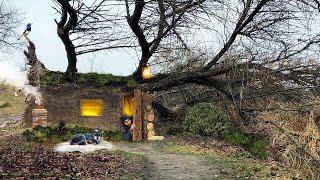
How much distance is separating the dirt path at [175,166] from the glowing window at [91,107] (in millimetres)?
4619

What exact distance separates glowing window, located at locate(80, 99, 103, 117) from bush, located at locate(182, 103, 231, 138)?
4.56 m

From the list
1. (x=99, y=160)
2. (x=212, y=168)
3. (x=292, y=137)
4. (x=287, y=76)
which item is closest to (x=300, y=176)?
(x=292, y=137)

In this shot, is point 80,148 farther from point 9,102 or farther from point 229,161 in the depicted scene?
point 9,102

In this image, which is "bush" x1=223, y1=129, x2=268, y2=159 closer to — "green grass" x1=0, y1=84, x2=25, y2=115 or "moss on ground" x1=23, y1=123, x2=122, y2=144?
"moss on ground" x1=23, y1=123, x2=122, y2=144

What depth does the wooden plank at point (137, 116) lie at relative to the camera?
2017 cm

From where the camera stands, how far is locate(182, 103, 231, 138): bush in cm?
1880

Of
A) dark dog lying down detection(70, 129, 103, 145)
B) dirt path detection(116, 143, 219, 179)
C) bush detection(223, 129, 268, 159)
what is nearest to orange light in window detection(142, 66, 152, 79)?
bush detection(223, 129, 268, 159)

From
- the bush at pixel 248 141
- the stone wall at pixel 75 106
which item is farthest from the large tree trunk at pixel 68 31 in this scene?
the bush at pixel 248 141

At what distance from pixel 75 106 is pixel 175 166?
9.18m

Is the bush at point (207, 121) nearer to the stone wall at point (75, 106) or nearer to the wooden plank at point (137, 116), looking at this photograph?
the wooden plank at point (137, 116)

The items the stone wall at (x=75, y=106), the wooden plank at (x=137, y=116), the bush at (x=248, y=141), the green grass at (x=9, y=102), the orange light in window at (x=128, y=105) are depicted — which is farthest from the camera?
the green grass at (x=9, y=102)

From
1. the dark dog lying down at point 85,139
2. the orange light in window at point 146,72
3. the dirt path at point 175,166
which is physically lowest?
the dirt path at point 175,166

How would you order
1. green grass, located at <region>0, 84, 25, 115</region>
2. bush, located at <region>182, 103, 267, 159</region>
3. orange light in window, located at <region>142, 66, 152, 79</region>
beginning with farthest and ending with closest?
green grass, located at <region>0, 84, 25, 115</region> < orange light in window, located at <region>142, 66, 152, 79</region> < bush, located at <region>182, 103, 267, 159</region>

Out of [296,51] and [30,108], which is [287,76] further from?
[30,108]
